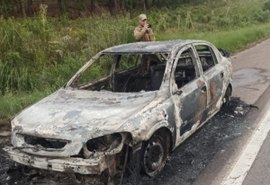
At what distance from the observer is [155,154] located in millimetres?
5121

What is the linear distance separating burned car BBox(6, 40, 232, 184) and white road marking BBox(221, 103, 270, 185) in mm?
740

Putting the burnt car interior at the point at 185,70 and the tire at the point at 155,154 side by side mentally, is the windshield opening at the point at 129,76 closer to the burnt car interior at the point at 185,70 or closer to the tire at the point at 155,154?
the burnt car interior at the point at 185,70

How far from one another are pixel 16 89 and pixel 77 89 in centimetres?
350

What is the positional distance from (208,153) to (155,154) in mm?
1018

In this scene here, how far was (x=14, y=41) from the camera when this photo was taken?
9820 mm

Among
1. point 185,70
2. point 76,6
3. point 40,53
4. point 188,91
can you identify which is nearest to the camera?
point 188,91

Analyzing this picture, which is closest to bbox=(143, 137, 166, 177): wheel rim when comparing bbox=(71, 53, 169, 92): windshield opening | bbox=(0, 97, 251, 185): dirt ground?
bbox=(0, 97, 251, 185): dirt ground

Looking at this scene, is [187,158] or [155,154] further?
[187,158]

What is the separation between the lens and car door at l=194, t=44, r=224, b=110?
21.6ft

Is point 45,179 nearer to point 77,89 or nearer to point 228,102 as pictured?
point 77,89

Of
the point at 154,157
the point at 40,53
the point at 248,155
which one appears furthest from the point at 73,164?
the point at 40,53

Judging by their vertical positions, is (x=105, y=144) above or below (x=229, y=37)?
above

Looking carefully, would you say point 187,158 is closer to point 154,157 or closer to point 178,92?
point 154,157

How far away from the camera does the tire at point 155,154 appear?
194 inches
